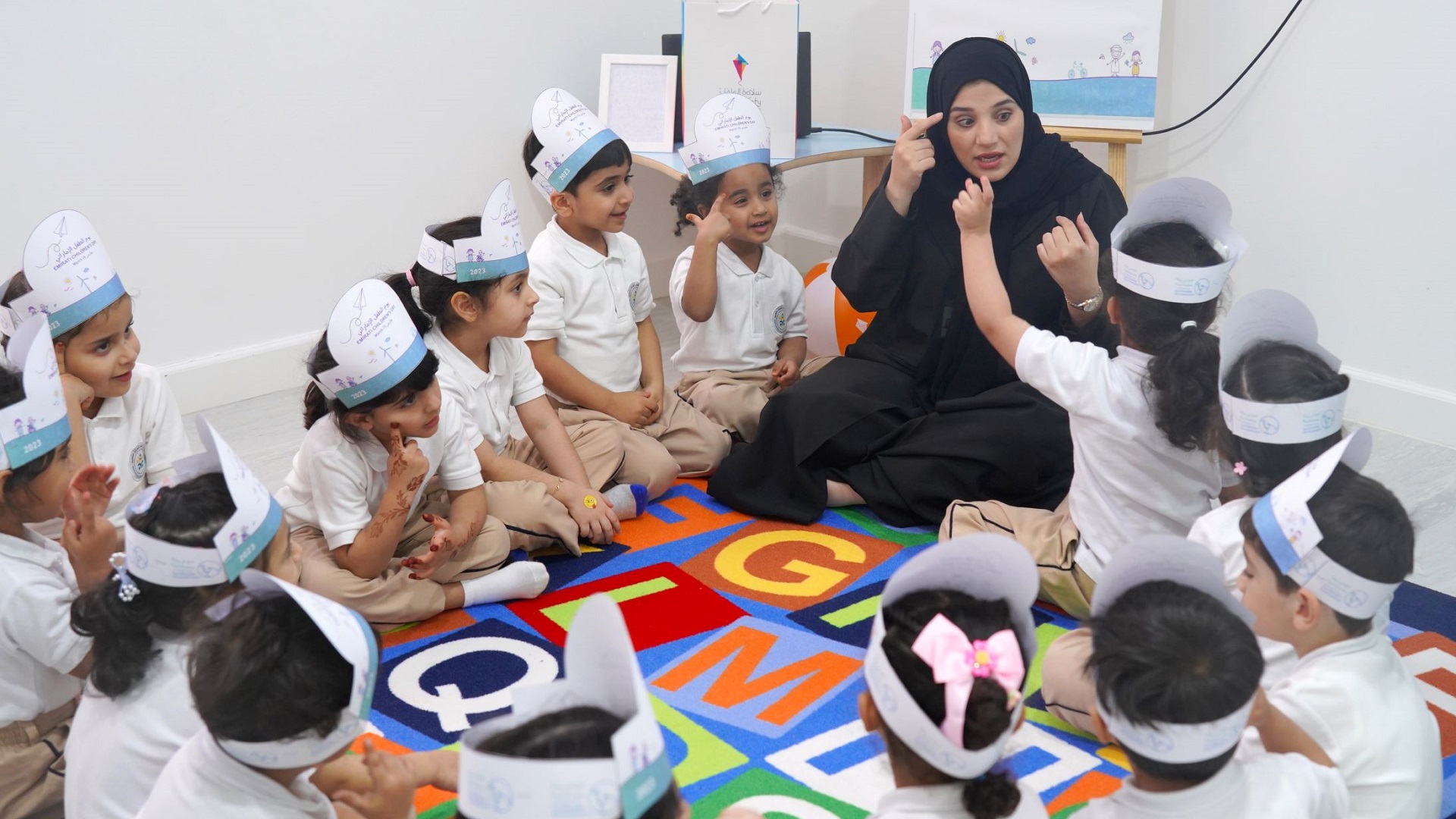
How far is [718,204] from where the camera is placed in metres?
2.87

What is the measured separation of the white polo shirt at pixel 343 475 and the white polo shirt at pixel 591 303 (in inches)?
19.7

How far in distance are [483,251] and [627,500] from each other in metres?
0.62

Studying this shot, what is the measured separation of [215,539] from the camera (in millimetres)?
1485

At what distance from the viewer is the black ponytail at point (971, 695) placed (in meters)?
1.15

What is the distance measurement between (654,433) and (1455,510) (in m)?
1.70

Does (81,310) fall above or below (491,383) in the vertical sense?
above

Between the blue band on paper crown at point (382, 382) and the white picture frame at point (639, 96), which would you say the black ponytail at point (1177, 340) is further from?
the white picture frame at point (639, 96)

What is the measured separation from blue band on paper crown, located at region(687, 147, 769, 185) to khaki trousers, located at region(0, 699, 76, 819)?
1.75 m

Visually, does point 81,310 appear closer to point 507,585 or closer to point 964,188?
point 507,585

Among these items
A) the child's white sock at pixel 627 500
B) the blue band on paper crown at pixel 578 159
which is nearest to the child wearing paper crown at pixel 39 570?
the child's white sock at pixel 627 500

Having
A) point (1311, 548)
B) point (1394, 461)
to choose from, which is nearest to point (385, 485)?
point (1311, 548)

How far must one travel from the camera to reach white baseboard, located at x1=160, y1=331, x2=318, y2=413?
11.1ft

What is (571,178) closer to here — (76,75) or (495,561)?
(495,561)

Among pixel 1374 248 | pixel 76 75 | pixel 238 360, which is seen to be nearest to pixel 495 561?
pixel 238 360
